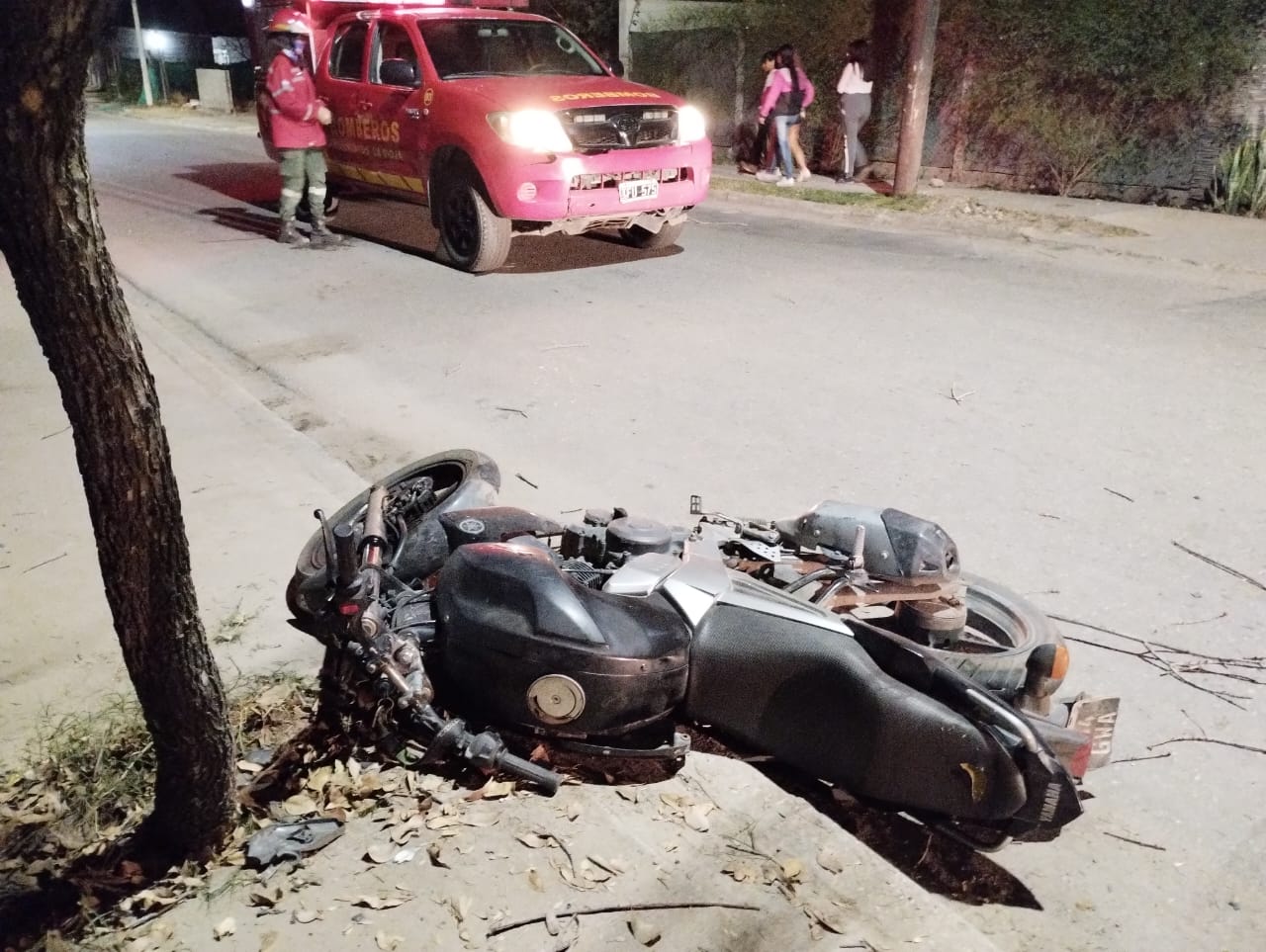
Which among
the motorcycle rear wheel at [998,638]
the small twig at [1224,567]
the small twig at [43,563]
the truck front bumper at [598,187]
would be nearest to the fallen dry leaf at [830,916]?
the motorcycle rear wheel at [998,638]

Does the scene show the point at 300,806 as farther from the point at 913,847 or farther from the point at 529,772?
the point at 913,847

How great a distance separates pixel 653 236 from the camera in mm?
9547

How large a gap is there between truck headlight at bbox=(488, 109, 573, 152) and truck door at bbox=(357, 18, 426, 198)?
1338 millimetres

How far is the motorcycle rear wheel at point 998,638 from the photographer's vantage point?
2.80m

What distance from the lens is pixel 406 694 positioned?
8.07ft

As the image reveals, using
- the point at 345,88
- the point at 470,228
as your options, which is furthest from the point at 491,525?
the point at 345,88

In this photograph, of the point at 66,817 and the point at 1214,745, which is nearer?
the point at 66,817

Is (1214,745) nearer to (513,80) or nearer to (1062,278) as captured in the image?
(1062,278)

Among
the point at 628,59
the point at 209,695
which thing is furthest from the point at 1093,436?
the point at 628,59

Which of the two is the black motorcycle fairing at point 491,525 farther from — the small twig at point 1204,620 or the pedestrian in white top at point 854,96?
the pedestrian in white top at point 854,96

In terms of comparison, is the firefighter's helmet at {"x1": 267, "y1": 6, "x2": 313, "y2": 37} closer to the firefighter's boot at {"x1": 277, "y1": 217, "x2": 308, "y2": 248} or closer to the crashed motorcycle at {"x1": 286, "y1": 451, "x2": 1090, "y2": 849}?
the firefighter's boot at {"x1": 277, "y1": 217, "x2": 308, "y2": 248}

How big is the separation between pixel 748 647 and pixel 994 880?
842 millimetres

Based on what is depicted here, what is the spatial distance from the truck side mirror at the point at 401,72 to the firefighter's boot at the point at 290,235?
1809mm

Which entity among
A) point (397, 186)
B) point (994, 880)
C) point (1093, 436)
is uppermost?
point (397, 186)
